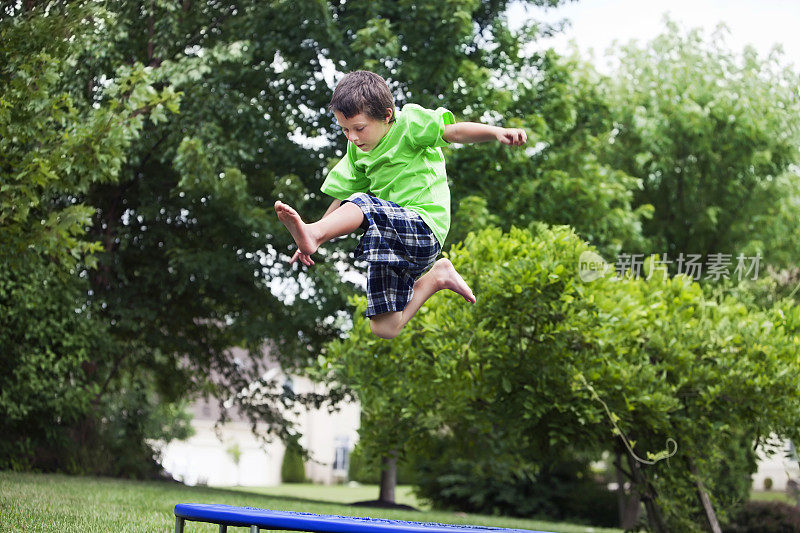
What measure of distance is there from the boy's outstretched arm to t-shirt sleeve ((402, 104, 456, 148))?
0.07 metres

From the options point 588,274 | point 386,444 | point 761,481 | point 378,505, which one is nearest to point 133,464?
point 378,505

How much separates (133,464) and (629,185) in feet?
33.1

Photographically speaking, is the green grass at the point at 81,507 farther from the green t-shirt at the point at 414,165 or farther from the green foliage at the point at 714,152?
the green foliage at the point at 714,152

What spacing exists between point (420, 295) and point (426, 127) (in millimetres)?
887

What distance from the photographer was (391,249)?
3793mm

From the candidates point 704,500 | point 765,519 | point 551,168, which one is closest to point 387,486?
point 551,168

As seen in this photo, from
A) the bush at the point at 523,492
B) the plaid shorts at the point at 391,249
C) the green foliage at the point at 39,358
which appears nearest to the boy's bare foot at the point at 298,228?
the plaid shorts at the point at 391,249

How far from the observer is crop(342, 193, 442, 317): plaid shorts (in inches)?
144

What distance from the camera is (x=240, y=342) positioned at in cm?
1535

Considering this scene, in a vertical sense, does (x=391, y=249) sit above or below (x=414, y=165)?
below

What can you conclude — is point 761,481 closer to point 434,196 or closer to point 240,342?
point 240,342

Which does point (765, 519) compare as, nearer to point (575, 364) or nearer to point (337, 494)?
point (575, 364)

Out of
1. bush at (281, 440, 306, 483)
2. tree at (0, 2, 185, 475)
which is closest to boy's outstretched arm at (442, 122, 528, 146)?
tree at (0, 2, 185, 475)

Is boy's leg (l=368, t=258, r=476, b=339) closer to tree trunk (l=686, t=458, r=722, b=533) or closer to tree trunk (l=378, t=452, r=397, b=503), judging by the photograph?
tree trunk (l=686, t=458, r=722, b=533)
